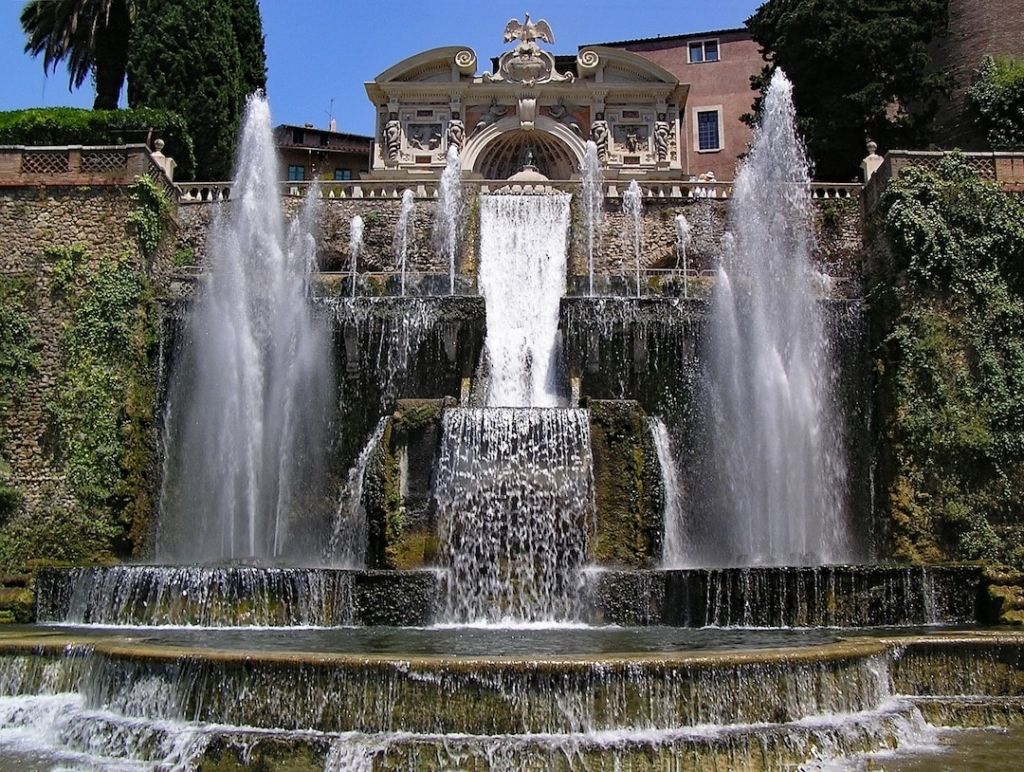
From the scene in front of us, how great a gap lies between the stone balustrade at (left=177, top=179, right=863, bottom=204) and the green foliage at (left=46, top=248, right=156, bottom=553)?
3.55 meters

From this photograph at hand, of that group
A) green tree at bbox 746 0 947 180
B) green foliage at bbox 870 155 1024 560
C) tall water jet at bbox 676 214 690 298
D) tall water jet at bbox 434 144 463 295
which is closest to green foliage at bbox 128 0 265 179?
tall water jet at bbox 434 144 463 295

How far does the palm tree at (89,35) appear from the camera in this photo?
28.5m

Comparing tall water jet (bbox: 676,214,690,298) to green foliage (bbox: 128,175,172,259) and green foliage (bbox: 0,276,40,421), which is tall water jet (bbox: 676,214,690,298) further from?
green foliage (bbox: 0,276,40,421)

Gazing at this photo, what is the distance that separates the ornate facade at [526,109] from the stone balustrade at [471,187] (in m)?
7.59

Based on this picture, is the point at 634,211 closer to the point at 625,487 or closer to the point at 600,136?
the point at 625,487

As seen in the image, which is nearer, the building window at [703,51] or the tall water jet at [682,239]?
the tall water jet at [682,239]

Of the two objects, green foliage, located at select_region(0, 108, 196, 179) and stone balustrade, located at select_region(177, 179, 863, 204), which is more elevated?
green foliage, located at select_region(0, 108, 196, 179)

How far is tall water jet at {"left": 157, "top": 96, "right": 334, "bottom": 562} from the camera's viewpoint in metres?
16.9

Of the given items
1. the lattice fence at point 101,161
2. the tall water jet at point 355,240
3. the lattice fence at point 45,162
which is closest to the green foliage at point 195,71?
the tall water jet at point 355,240

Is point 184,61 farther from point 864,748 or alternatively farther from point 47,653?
point 864,748

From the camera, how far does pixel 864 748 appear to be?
24.1 feet

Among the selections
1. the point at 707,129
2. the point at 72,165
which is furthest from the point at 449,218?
the point at 707,129

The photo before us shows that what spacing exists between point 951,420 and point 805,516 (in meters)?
2.73

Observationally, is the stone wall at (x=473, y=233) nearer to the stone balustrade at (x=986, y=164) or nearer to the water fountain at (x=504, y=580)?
the water fountain at (x=504, y=580)
